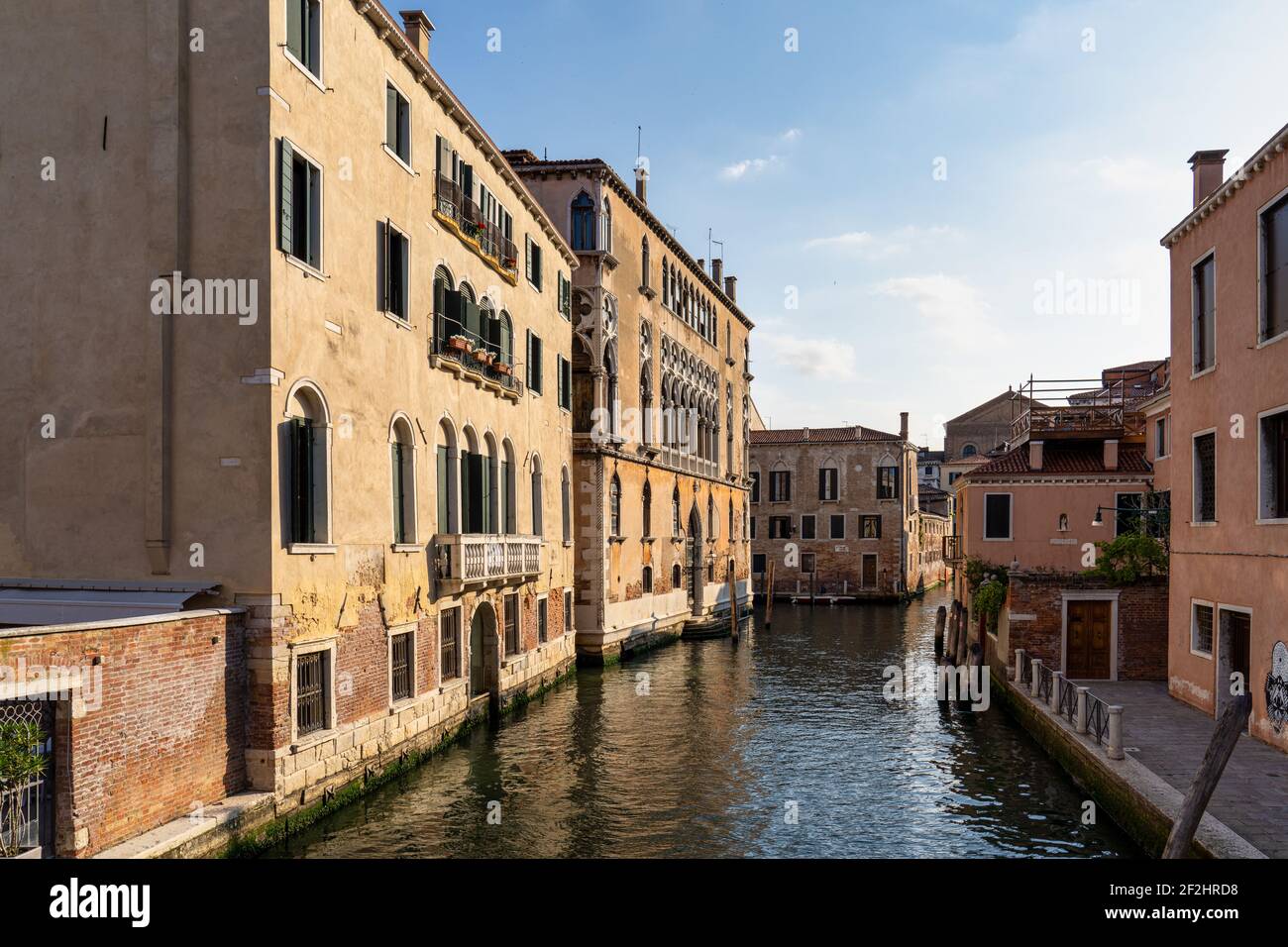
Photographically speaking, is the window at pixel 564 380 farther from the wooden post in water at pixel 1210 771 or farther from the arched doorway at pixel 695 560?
the wooden post in water at pixel 1210 771

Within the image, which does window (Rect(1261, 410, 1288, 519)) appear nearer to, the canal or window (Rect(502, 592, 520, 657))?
the canal

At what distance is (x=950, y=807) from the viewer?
13.1 metres

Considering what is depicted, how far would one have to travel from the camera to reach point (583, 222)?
2672 cm

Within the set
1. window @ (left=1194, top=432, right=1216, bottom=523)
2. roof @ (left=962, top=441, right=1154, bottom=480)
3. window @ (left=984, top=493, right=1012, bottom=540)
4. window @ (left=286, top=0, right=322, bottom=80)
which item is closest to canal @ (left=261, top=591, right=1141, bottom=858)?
window @ (left=1194, top=432, right=1216, bottom=523)

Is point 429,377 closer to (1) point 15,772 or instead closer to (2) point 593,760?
(2) point 593,760

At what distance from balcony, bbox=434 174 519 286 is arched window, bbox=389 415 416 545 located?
11.8 ft

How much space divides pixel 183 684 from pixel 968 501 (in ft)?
68.5

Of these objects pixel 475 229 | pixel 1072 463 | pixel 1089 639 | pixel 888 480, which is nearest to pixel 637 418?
pixel 1072 463

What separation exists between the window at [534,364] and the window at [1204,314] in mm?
12037

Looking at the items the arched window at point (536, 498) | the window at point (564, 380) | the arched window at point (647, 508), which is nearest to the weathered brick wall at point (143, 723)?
the arched window at point (536, 498)

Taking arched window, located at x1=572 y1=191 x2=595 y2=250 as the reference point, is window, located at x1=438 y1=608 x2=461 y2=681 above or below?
below

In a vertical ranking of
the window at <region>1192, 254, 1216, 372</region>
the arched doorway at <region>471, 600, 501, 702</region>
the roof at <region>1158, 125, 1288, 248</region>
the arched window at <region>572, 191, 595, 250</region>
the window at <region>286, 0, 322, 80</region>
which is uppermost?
the arched window at <region>572, 191, 595, 250</region>

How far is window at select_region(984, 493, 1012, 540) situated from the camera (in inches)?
1001
